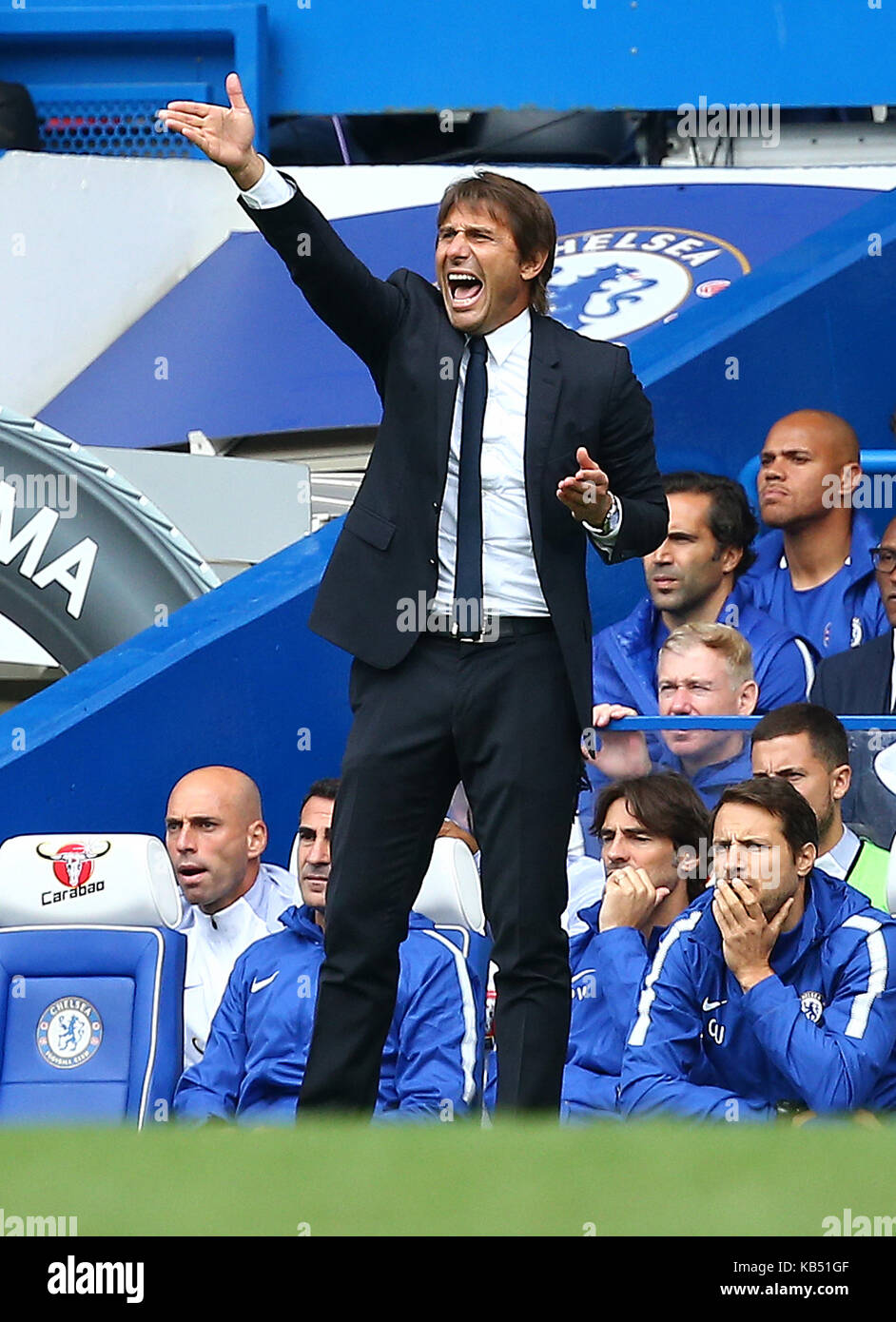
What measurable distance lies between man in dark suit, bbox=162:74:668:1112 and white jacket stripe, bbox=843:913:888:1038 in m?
1.08

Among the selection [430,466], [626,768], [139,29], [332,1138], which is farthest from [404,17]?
[332,1138]

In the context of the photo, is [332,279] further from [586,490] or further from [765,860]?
[765,860]

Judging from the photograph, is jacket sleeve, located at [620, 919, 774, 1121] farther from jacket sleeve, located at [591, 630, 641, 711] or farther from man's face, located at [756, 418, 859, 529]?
man's face, located at [756, 418, 859, 529]

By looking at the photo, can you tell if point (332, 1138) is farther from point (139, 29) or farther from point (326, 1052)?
point (139, 29)

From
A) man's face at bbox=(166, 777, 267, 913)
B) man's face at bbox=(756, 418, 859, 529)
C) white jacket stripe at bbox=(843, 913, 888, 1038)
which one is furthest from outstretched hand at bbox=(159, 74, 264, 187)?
man's face at bbox=(756, 418, 859, 529)

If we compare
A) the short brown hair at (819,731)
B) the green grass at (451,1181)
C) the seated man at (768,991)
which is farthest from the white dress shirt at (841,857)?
the green grass at (451,1181)

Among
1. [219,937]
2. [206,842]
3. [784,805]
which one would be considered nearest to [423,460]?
[784,805]

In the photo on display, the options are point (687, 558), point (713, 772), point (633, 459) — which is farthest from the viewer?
point (687, 558)

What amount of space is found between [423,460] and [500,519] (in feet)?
0.48

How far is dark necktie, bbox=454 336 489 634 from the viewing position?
129 inches

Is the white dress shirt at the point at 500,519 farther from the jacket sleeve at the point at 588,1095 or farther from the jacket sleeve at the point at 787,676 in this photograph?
the jacket sleeve at the point at 787,676

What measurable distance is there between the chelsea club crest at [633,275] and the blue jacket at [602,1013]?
424cm

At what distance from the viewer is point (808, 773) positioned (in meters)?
4.68
